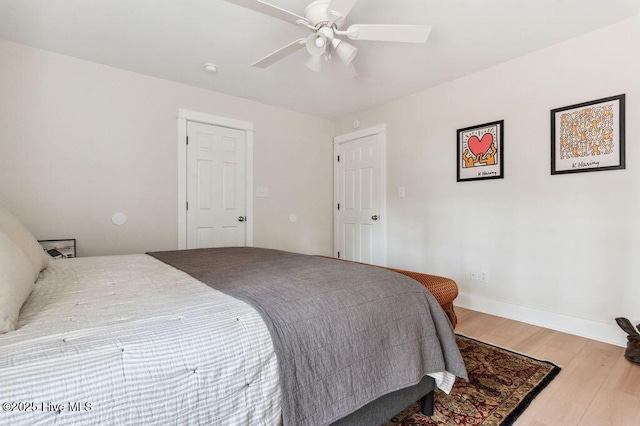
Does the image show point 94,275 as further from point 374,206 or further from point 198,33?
point 374,206


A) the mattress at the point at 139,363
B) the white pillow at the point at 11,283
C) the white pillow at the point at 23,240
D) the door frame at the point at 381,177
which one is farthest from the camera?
the door frame at the point at 381,177

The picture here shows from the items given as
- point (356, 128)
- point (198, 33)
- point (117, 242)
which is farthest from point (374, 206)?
point (117, 242)

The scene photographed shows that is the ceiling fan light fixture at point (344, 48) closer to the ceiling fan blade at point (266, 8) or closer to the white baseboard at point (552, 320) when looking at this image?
the ceiling fan blade at point (266, 8)

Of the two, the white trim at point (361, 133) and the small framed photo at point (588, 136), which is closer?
the small framed photo at point (588, 136)

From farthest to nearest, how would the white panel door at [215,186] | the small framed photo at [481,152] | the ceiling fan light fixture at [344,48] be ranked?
the white panel door at [215,186] → the small framed photo at [481,152] → the ceiling fan light fixture at [344,48]

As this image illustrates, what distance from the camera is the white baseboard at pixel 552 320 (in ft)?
7.09

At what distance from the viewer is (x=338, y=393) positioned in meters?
0.92

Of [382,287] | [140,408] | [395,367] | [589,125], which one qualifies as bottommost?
[395,367]

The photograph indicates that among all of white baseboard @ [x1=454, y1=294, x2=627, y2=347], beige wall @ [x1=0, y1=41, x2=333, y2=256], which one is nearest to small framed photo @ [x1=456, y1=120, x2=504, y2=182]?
white baseboard @ [x1=454, y1=294, x2=627, y2=347]

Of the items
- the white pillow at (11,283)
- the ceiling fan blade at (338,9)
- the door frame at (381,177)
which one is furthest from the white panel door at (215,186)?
the white pillow at (11,283)

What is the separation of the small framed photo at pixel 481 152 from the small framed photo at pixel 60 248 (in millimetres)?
3694

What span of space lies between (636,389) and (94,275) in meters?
2.88

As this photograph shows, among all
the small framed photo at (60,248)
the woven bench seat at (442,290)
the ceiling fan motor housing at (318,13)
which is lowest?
Answer: the woven bench seat at (442,290)

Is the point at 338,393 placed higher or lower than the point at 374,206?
lower
